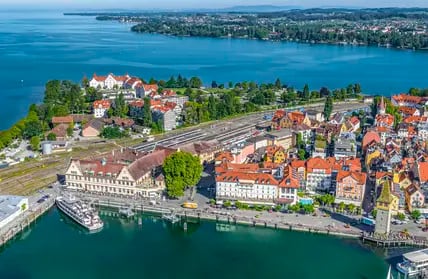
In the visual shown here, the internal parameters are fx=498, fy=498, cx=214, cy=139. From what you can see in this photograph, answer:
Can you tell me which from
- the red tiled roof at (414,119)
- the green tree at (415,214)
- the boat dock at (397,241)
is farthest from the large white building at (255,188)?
the red tiled roof at (414,119)

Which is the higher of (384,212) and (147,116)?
(147,116)

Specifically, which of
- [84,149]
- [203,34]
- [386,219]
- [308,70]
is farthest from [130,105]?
[203,34]

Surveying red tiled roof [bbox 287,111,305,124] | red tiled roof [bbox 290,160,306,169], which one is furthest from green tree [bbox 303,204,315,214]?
red tiled roof [bbox 287,111,305,124]

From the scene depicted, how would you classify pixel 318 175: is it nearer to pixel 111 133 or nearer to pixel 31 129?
pixel 111 133

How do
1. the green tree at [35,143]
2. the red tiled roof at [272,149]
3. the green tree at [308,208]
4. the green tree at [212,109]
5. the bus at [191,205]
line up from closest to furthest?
1. the green tree at [308,208]
2. the bus at [191,205]
3. the red tiled roof at [272,149]
4. the green tree at [35,143]
5. the green tree at [212,109]

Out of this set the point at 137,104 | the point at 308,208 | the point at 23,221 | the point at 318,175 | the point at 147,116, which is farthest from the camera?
the point at 137,104

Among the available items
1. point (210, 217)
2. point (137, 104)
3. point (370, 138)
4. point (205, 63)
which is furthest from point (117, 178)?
point (205, 63)

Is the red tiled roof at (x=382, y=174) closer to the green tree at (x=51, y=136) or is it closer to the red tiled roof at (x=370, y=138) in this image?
the red tiled roof at (x=370, y=138)
